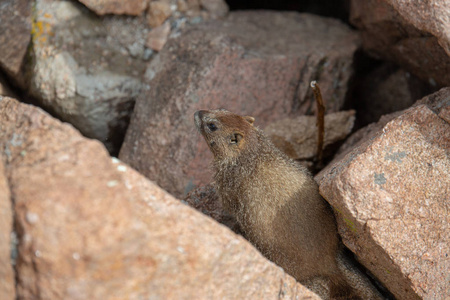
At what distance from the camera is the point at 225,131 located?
4.38m

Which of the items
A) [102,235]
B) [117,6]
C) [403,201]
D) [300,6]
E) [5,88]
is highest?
[403,201]

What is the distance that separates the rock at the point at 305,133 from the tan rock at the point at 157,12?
2193 millimetres

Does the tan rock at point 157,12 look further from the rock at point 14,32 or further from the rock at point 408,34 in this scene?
the rock at point 408,34

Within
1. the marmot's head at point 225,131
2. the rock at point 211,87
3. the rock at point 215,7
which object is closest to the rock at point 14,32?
the rock at point 211,87

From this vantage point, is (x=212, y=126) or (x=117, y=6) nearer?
(x=212, y=126)

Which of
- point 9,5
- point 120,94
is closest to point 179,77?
point 120,94

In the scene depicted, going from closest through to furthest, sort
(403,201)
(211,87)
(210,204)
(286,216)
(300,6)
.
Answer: (403,201), (286,216), (210,204), (211,87), (300,6)

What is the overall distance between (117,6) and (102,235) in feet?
14.3

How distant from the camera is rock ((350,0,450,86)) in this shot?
3.62m

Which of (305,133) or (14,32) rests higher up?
(305,133)

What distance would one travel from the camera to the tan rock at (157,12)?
6113mm

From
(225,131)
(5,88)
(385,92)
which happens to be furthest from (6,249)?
(385,92)

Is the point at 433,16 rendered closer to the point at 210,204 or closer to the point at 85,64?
the point at 210,204

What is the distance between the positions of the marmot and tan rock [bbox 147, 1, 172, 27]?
9.26ft
